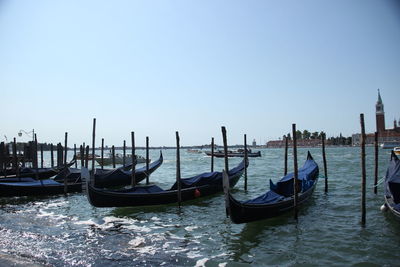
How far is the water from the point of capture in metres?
5.51

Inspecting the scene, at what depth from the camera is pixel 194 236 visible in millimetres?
6820

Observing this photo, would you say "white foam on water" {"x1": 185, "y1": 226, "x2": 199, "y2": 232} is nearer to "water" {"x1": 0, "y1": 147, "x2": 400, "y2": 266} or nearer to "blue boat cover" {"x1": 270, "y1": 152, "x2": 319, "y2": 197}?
"water" {"x1": 0, "y1": 147, "x2": 400, "y2": 266}

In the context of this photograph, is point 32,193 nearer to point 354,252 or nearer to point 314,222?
point 314,222

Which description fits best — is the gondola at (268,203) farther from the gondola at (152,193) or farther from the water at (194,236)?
the gondola at (152,193)

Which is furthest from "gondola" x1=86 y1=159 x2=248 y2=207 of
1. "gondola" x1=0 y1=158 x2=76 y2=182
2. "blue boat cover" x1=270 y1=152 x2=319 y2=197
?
"gondola" x1=0 y1=158 x2=76 y2=182

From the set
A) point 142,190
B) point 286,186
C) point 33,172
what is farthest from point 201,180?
point 33,172

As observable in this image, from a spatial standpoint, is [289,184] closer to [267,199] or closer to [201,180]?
[267,199]

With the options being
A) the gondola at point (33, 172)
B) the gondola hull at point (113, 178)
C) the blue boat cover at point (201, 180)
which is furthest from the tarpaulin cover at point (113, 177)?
the blue boat cover at point (201, 180)

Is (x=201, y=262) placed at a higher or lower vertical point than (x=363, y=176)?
lower

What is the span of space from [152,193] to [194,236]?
9.87 ft

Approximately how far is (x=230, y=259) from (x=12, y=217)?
626cm

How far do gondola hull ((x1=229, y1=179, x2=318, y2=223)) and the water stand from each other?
0.80ft

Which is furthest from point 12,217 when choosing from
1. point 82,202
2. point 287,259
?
point 287,259

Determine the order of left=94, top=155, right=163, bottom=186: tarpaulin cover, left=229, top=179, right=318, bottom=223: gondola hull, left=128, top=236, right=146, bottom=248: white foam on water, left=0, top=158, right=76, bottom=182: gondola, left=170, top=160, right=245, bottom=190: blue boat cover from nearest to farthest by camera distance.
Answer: left=128, top=236, right=146, bottom=248: white foam on water → left=229, top=179, right=318, bottom=223: gondola hull → left=170, top=160, right=245, bottom=190: blue boat cover → left=94, top=155, right=163, bottom=186: tarpaulin cover → left=0, top=158, right=76, bottom=182: gondola
